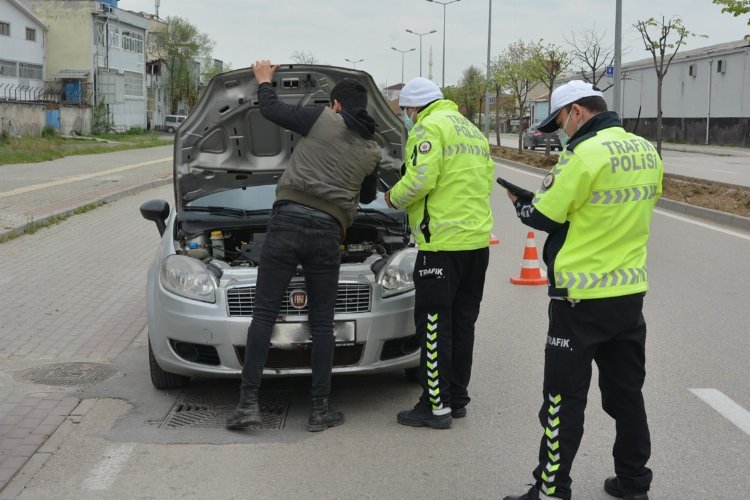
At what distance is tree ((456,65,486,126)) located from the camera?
5847 cm

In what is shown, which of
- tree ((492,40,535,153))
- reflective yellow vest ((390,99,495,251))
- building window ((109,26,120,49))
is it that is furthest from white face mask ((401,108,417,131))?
building window ((109,26,120,49))

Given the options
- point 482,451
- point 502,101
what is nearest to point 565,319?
point 482,451

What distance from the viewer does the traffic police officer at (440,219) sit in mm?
5152

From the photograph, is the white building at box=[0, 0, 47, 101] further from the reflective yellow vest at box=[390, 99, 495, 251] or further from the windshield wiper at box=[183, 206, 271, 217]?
the reflective yellow vest at box=[390, 99, 495, 251]

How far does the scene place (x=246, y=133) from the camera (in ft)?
21.4

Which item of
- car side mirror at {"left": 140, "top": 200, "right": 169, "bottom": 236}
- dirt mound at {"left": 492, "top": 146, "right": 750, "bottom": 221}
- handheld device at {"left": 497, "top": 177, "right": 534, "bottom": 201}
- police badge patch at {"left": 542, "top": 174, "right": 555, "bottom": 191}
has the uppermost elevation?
police badge patch at {"left": 542, "top": 174, "right": 555, "bottom": 191}

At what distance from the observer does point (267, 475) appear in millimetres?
4535

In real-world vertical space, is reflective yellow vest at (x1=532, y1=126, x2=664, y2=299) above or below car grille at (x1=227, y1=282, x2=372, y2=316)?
A: above

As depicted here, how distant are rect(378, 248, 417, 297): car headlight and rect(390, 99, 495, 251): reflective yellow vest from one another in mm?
429

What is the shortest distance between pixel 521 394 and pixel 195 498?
239 cm

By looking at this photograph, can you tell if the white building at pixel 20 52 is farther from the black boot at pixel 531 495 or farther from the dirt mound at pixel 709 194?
the black boot at pixel 531 495

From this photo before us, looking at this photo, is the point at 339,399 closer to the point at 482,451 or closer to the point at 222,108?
the point at 482,451

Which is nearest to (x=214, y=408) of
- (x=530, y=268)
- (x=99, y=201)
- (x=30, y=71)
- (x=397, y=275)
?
(x=397, y=275)

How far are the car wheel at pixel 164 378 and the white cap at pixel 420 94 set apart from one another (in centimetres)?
218
